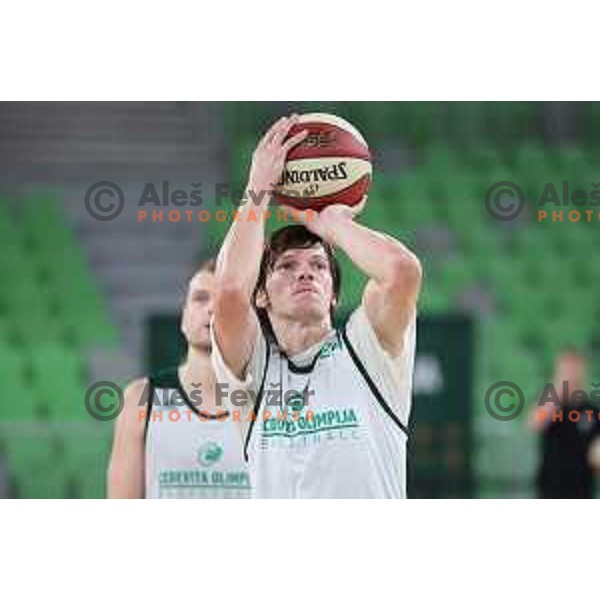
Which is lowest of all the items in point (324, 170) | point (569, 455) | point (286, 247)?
point (569, 455)

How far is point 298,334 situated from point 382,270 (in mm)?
443

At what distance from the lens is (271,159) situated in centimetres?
454

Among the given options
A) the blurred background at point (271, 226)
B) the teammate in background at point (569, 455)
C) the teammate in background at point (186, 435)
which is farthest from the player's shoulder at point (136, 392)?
the blurred background at point (271, 226)

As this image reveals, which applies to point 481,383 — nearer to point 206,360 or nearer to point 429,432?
point 429,432

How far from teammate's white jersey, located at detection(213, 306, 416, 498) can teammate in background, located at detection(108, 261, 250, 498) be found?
37.1 inches

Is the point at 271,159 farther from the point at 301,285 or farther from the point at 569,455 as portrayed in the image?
→ the point at 569,455

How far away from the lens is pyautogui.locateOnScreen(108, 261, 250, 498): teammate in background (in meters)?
5.23

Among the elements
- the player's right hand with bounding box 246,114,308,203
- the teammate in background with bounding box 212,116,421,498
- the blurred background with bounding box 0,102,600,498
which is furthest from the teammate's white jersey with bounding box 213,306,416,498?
the blurred background with bounding box 0,102,600,498

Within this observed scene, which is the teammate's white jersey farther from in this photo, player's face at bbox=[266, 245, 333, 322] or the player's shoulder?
the player's shoulder

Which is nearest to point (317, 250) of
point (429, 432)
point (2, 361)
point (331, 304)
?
point (331, 304)

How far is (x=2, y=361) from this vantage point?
9.97 metres

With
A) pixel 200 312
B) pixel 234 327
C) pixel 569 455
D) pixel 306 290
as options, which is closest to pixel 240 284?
pixel 234 327
